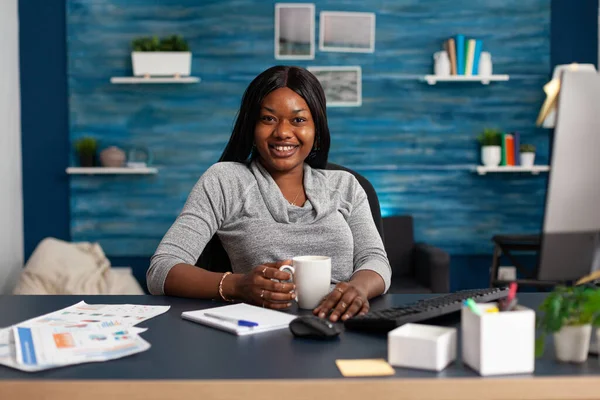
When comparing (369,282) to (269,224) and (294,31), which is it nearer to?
(269,224)

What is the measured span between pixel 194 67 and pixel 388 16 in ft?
4.32

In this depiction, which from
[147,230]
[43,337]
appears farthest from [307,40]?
[43,337]

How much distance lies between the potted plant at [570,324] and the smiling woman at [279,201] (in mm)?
751

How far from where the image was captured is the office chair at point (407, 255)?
4.00 meters

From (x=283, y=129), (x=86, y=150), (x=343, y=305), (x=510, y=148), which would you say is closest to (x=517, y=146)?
(x=510, y=148)

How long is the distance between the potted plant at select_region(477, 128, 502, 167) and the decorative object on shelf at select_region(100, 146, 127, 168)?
2.33 metres

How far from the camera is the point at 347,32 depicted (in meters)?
4.54

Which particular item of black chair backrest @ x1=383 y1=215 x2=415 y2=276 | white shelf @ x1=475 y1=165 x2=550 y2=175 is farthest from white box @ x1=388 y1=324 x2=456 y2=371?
white shelf @ x1=475 y1=165 x2=550 y2=175

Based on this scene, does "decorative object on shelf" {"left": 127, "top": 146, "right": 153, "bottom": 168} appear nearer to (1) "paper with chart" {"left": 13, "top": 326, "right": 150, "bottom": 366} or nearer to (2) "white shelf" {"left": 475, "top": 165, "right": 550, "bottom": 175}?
(2) "white shelf" {"left": 475, "top": 165, "right": 550, "bottom": 175}

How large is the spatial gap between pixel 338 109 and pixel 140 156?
4.39 ft

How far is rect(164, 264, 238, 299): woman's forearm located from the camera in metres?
1.52

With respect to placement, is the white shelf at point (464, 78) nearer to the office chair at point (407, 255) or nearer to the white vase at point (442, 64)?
the white vase at point (442, 64)

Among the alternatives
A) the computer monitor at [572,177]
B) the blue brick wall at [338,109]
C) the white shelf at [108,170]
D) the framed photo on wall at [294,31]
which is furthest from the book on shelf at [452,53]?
the computer monitor at [572,177]

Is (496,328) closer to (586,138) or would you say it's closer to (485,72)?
(586,138)
